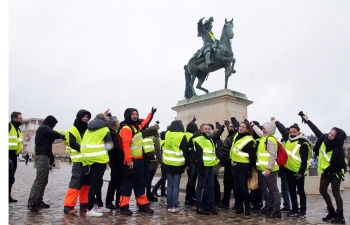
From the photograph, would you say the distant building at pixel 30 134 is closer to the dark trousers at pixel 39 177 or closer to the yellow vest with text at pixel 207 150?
the dark trousers at pixel 39 177

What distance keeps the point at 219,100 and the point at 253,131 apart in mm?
7628

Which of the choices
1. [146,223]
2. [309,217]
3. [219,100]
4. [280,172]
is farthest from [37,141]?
[219,100]

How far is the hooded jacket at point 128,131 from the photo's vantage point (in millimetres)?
6090

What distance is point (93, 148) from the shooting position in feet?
19.9

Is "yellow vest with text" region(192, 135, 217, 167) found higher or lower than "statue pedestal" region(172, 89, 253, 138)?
lower

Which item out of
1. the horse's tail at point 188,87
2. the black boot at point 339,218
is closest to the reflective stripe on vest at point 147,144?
the black boot at point 339,218

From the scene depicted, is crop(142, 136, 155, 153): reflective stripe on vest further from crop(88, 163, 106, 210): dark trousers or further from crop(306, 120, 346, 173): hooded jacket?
crop(306, 120, 346, 173): hooded jacket

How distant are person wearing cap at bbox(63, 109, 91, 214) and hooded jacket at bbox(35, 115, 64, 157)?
1.02 feet

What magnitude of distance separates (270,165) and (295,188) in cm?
92

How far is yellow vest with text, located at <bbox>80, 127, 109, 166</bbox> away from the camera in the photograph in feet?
19.9

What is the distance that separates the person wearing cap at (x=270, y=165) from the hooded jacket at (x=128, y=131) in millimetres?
2360

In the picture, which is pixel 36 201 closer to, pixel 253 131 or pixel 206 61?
pixel 253 131

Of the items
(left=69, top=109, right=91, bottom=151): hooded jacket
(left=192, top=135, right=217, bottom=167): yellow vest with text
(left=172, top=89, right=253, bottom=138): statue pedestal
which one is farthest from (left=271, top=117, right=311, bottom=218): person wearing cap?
(left=172, top=89, right=253, bottom=138): statue pedestal

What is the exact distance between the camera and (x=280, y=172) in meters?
7.06
